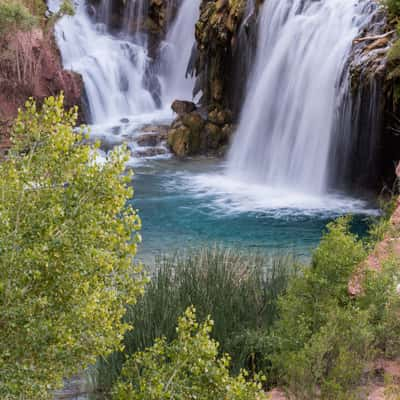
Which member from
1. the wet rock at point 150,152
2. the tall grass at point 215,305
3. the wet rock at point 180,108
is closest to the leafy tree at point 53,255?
the tall grass at point 215,305

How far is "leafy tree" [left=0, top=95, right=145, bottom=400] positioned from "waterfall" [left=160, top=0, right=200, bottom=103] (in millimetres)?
17783

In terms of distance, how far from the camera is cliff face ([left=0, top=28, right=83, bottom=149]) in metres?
16.5

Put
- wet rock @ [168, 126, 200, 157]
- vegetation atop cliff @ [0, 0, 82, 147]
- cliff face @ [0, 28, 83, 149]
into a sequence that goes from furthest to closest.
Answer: wet rock @ [168, 126, 200, 157]
cliff face @ [0, 28, 83, 149]
vegetation atop cliff @ [0, 0, 82, 147]

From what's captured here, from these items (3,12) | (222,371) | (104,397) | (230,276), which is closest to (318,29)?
(3,12)

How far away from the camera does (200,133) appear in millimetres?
17188

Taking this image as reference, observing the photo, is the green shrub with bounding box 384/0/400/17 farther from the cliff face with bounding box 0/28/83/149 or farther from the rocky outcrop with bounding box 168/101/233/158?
the cliff face with bounding box 0/28/83/149

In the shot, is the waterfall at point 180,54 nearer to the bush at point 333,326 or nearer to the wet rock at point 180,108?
the wet rock at point 180,108

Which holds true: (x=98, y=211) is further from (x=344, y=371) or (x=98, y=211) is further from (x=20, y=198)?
(x=344, y=371)

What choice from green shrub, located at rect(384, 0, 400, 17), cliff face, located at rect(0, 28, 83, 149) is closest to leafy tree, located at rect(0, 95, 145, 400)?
green shrub, located at rect(384, 0, 400, 17)

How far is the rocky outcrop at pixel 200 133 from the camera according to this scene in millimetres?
16906

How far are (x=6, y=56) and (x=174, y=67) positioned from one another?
6517mm

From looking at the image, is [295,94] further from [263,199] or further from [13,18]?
[13,18]

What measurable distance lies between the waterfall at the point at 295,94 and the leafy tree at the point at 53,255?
10.2 meters

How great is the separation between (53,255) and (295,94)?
12.1 metres
